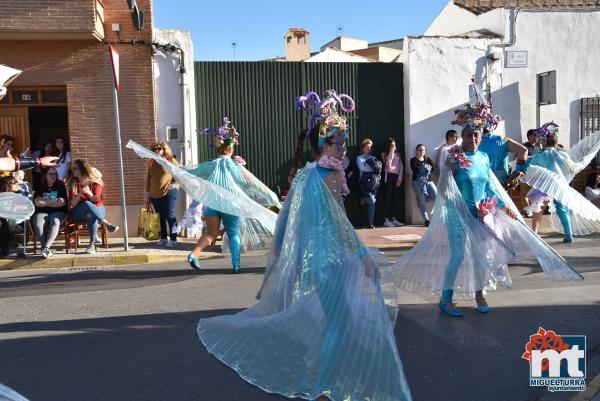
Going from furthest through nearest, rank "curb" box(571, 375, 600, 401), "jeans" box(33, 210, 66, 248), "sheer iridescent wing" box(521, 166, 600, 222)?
"jeans" box(33, 210, 66, 248), "sheer iridescent wing" box(521, 166, 600, 222), "curb" box(571, 375, 600, 401)

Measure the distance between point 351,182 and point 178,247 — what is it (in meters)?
4.09

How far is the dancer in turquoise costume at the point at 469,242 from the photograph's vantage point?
5426 millimetres

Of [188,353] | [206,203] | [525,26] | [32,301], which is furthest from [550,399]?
[525,26]

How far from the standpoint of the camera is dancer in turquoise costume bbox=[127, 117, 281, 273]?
282 inches

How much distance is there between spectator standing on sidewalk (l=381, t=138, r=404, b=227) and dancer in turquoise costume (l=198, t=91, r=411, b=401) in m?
7.49

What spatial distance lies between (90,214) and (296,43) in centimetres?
1483

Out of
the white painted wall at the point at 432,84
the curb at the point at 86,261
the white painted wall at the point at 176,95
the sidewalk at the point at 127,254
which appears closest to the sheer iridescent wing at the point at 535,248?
the sidewalk at the point at 127,254

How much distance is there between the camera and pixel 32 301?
6.65 metres

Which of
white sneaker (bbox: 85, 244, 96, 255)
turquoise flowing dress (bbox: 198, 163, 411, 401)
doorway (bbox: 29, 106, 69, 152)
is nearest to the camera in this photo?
turquoise flowing dress (bbox: 198, 163, 411, 401)

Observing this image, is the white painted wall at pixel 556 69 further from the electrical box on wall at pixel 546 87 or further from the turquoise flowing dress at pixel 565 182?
the turquoise flowing dress at pixel 565 182

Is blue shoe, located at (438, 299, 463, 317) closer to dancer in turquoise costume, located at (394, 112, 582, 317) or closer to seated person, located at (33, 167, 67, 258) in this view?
dancer in turquoise costume, located at (394, 112, 582, 317)

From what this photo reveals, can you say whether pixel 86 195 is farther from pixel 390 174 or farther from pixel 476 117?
pixel 476 117

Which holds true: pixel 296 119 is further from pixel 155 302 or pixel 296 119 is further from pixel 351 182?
pixel 155 302

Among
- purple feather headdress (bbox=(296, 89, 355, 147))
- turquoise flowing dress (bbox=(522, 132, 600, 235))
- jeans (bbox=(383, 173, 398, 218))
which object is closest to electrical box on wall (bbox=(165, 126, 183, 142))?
jeans (bbox=(383, 173, 398, 218))
